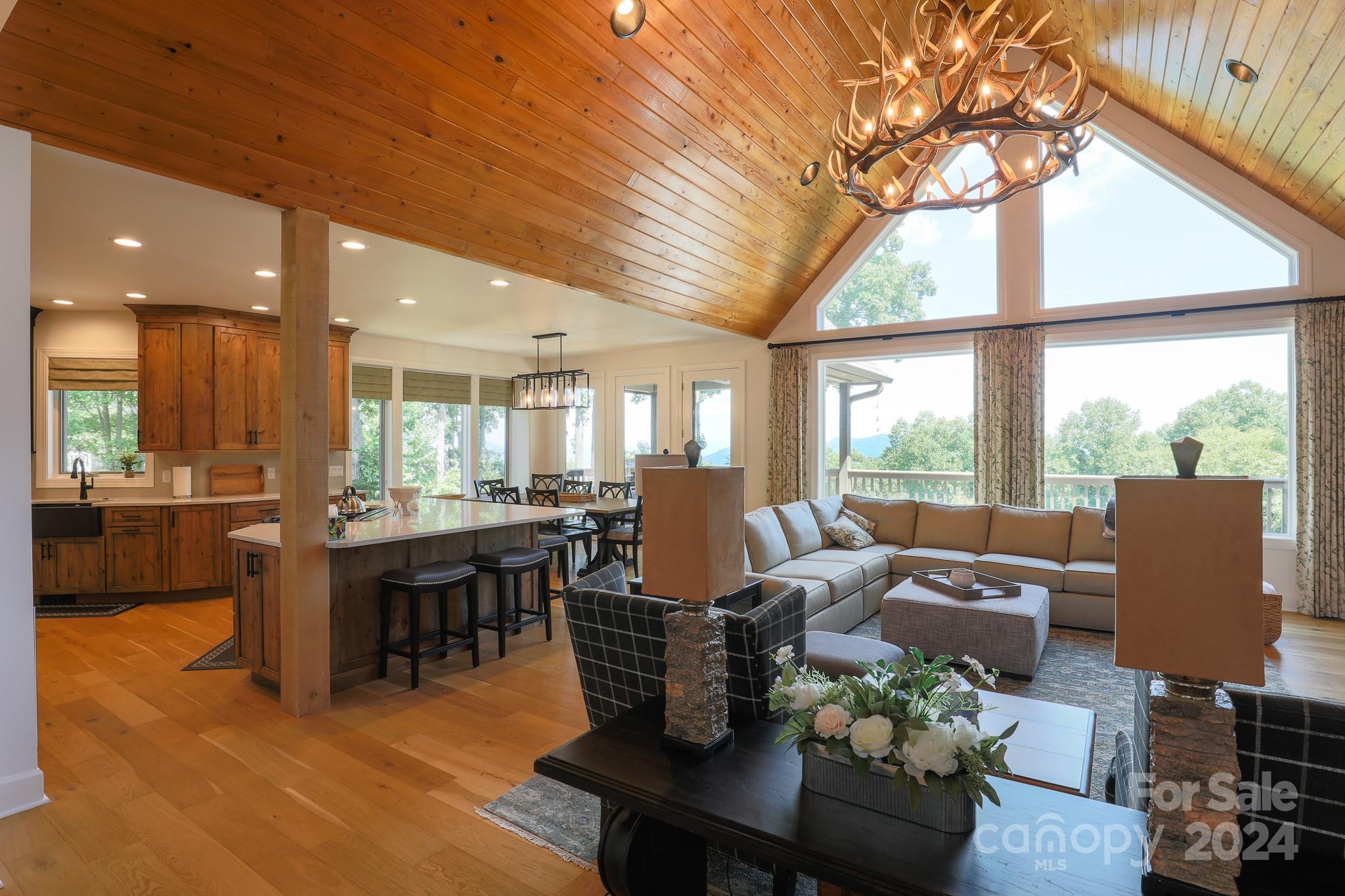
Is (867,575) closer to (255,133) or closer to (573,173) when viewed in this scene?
(573,173)

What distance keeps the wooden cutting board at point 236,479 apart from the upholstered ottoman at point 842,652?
Result: 19.6 ft

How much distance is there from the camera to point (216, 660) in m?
4.19

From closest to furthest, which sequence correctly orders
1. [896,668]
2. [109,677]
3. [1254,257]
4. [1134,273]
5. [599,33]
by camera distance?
[896,668] → [599,33] → [109,677] → [1254,257] → [1134,273]

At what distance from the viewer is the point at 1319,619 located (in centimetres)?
522

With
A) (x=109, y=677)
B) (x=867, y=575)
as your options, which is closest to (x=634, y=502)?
(x=867, y=575)

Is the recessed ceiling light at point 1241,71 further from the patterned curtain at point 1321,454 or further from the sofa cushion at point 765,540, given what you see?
the sofa cushion at point 765,540

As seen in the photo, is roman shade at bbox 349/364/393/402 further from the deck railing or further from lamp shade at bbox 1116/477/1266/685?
lamp shade at bbox 1116/477/1266/685

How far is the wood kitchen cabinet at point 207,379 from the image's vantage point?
5.84 metres

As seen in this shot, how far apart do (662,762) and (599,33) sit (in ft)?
11.1

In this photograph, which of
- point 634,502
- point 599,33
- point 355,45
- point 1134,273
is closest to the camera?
point 355,45

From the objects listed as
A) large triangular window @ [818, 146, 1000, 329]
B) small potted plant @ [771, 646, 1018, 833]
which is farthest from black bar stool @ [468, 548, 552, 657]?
large triangular window @ [818, 146, 1000, 329]

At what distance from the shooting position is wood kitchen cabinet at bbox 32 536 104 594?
18.1 feet

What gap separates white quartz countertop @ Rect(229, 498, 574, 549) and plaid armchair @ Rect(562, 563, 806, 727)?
5.79ft

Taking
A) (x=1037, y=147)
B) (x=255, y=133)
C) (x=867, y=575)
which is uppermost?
(x=1037, y=147)
